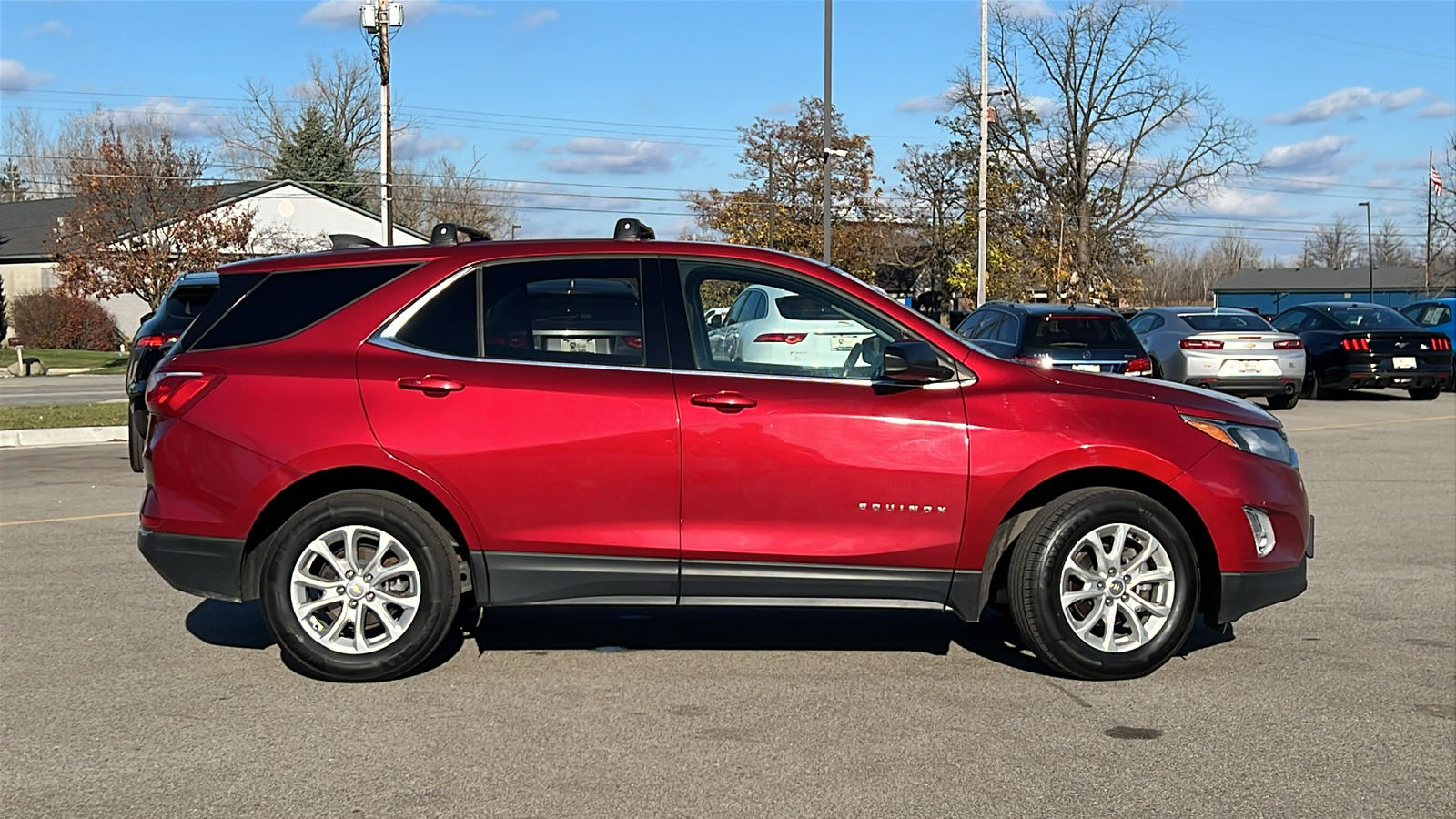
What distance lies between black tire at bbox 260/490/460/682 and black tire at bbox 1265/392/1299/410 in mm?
17856

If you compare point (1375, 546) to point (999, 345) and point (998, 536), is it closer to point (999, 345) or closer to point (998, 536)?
point (998, 536)

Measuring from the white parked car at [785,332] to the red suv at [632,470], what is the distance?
0.02 meters

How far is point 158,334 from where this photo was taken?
11164mm

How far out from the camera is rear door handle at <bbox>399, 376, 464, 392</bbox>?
5.45 meters

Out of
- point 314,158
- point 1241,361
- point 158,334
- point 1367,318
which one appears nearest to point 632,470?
point 158,334

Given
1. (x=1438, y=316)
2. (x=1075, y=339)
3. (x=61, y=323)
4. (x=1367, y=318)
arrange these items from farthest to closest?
(x=61, y=323) → (x=1438, y=316) → (x=1367, y=318) → (x=1075, y=339)

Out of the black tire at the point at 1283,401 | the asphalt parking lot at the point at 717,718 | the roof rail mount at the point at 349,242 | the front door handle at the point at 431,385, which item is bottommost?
the asphalt parking lot at the point at 717,718

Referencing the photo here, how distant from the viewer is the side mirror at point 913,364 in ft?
17.9

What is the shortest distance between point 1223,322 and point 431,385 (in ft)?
58.4

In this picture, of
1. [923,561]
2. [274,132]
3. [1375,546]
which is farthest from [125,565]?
[274,132]

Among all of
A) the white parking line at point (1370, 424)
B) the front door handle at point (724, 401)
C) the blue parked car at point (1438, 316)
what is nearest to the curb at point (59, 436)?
the front door handle at point (724, 401)

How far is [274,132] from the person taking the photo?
60281 millimetres

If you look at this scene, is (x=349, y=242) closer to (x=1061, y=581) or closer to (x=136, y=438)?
(x=1061, y=581)

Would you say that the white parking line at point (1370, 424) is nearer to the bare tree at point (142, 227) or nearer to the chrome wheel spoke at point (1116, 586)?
the chrome wheel spoke at point (1116, 586)
